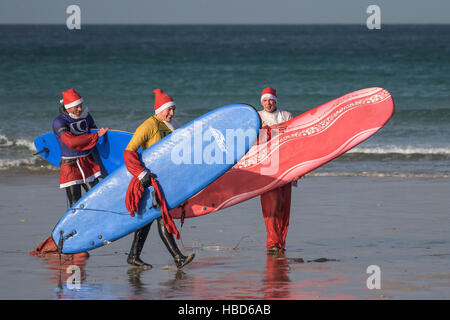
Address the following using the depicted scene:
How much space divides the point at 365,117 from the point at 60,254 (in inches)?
119

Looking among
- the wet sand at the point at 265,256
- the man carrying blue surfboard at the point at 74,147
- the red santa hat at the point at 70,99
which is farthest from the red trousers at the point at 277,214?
the red santa hat at the point at 70,99

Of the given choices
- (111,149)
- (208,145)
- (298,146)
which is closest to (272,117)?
(298,146)

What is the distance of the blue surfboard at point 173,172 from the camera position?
679 centimetres

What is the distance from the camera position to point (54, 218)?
355 inches

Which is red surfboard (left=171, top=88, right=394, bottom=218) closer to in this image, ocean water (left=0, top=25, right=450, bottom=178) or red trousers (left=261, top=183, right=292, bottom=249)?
red trousers (left=261, top=183, right=292, bottom=249)

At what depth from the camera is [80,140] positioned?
7.18m

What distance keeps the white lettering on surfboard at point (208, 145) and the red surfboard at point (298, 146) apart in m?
0.76

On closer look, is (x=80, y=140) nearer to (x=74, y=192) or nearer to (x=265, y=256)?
(x=74, y=192)

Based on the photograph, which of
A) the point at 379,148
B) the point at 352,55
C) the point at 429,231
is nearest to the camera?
the point at 429,231

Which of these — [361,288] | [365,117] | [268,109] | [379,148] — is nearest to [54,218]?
[268,109]

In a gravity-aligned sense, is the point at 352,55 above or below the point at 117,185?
above

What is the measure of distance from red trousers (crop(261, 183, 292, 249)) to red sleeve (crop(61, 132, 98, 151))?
5.46 feet
